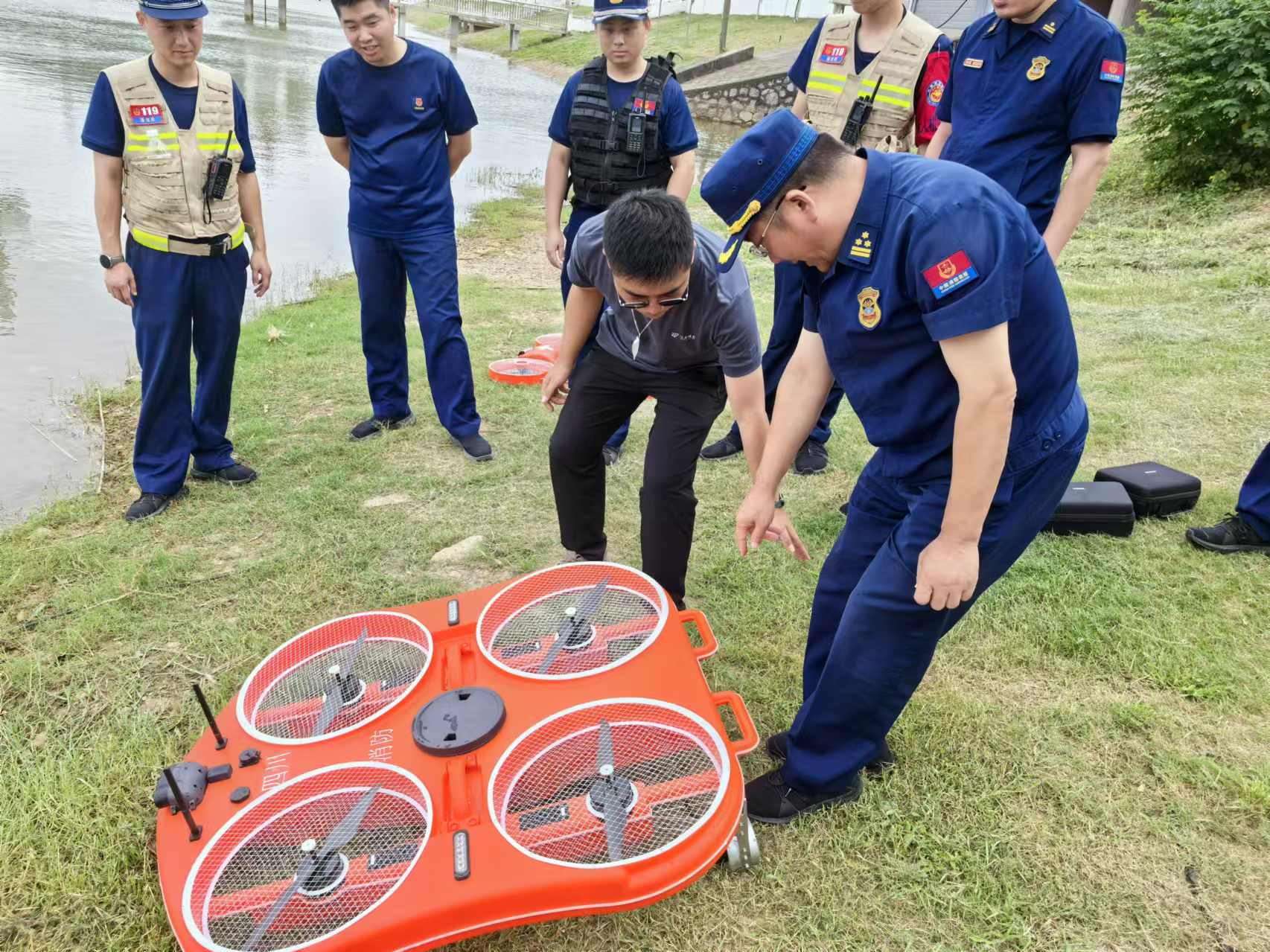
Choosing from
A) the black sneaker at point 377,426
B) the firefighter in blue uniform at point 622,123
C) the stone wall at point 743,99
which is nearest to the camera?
the firefighter in blue uniform at point 622,123

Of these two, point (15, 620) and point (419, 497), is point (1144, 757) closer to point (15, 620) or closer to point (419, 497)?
point (419, 497)

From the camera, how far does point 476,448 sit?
168 inches

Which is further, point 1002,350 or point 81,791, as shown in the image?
point 81,791

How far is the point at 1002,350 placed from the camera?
4.83 feet

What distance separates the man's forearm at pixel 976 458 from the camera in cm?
149

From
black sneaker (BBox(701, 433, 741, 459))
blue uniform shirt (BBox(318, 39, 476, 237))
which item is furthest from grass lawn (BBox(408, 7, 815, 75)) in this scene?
black sneaker (BBox(701, 433, 741, 459))

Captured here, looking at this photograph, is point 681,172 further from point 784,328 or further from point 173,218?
point 173,218

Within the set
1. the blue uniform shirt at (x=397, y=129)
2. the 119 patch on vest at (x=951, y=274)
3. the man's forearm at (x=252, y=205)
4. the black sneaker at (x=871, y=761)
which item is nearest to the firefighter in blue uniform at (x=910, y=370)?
the 119 patch on vest at (x=951, y=274)

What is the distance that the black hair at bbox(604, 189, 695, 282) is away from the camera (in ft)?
6.81

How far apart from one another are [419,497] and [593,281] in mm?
1661

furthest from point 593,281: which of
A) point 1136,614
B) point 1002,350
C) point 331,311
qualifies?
point 331,311

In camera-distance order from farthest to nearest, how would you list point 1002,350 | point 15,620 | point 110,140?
1. point 110,140
2. point 15,620
3. point 1002,350

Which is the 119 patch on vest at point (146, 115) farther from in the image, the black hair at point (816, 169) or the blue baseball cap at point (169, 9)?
the black hair at point (816, 169)

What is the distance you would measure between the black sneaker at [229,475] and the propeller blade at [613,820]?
287 cm
